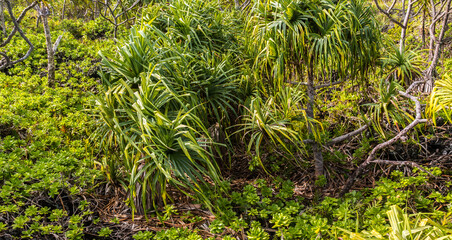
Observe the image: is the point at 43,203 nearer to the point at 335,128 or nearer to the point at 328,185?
the point at 328,185

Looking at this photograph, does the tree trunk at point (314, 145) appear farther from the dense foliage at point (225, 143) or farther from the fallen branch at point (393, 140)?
the fallen branch at point (393, 140)

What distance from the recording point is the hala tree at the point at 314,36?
258 cm

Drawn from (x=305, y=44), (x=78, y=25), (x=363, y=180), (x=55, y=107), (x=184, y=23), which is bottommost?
(x=363, y=180)

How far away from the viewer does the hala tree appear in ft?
8.46

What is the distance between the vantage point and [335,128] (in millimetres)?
3973

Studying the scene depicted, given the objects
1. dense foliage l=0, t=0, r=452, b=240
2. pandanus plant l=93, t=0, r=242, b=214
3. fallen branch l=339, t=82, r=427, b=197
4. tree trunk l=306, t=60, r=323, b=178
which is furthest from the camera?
tree trunk l=306, t=60, r=323, b=178

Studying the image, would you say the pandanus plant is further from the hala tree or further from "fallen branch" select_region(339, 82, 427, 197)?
"fallen branch" select_region(339, 82, 427, 197)

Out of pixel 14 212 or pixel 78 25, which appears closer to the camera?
pixel 14 212

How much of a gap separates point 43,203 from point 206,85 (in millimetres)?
1679

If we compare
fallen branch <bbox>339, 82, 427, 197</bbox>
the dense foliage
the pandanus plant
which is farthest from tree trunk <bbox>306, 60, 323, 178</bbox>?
the pandanus plant

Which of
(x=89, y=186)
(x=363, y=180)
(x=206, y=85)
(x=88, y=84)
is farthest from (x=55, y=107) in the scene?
(x=363, y=180)

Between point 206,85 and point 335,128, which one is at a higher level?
point 206,85

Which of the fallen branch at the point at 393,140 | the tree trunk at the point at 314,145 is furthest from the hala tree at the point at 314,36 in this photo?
the fallen branch at the point at 393,140

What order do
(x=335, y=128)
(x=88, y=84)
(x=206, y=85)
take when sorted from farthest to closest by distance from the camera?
(x=88, y=84) → (x=335, y=128) → (x=206, y=85)
